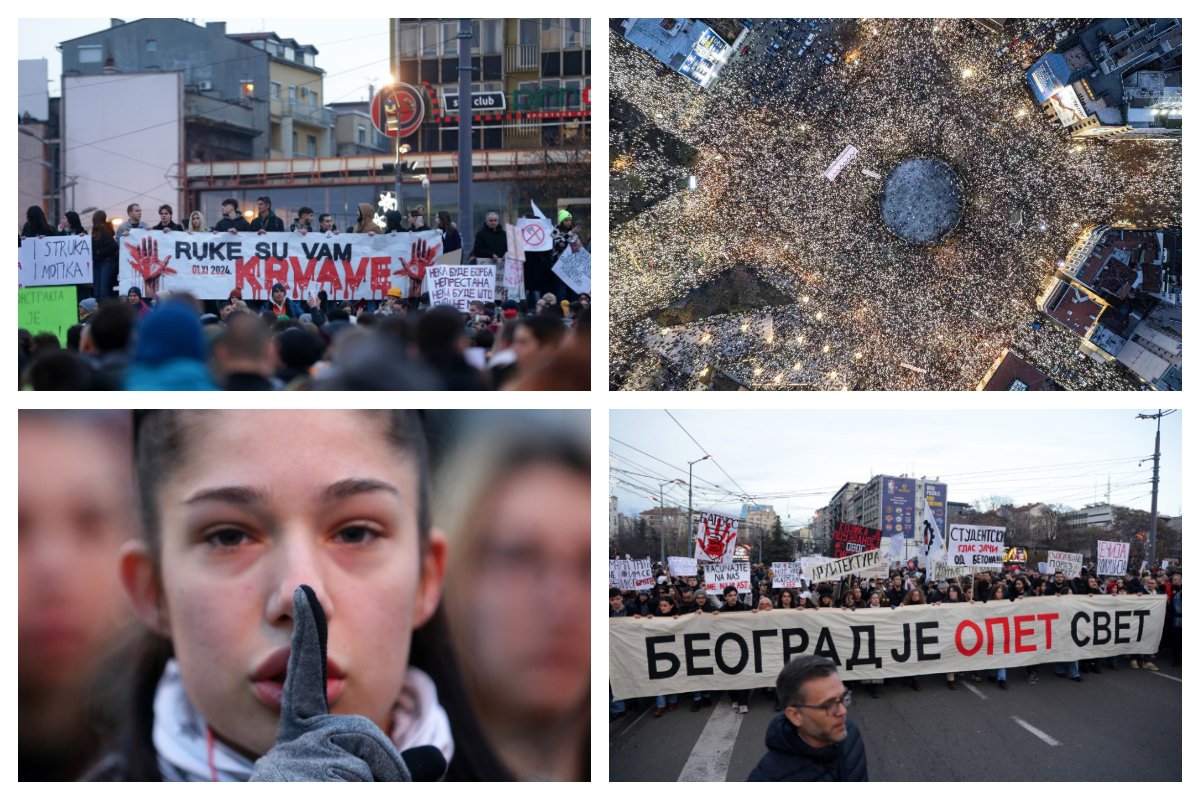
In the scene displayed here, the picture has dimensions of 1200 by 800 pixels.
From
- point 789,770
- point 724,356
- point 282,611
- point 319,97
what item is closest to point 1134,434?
point 724,356

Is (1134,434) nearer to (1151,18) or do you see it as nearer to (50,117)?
(1151,18)

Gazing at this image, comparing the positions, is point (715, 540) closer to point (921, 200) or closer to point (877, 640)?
point (877, 640)

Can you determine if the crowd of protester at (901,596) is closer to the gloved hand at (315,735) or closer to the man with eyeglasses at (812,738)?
the man with eyeglasses at (812,738)

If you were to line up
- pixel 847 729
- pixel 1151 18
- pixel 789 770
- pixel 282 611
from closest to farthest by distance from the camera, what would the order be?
pixel 789 770
pixel 847 729
pixel 282 611
pixel 1151 18

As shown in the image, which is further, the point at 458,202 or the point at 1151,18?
the point at 458,202

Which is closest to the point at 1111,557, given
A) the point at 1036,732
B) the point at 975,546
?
the point at 975,546

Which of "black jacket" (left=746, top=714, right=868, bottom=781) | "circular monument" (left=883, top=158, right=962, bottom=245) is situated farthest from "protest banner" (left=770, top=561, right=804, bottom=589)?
"circular monument" (left=883, top=158, right=962, bottom=245)
